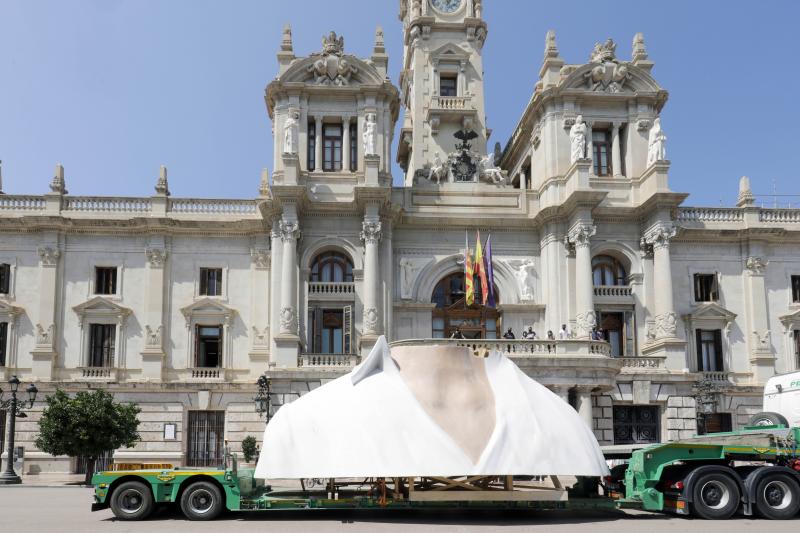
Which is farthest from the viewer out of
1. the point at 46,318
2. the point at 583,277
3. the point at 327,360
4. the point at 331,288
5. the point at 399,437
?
the point at 46,318

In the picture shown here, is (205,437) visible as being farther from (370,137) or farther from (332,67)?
(332,67)

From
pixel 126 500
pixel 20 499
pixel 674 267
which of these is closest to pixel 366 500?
pixel 126 500

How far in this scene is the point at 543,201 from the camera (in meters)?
40.4

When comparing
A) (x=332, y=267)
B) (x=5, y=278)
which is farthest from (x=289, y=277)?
(x=5, y=278)

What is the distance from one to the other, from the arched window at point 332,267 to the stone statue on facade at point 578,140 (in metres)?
11.4

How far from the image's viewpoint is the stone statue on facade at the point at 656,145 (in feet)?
129

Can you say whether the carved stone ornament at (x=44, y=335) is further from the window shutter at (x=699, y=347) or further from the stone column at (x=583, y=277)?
the window shutter at (x=699, y=347)

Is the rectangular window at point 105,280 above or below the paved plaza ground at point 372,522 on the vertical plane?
above

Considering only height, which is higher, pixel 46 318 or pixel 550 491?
pixel 46 318

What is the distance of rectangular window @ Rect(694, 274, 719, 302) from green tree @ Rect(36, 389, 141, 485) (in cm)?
2652

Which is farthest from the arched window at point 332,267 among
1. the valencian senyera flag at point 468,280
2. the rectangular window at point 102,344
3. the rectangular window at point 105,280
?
the rectangular window at point 102,344

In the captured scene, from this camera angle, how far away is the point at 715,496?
18984mm

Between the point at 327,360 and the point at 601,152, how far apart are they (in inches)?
664

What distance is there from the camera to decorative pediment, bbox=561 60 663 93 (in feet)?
134
